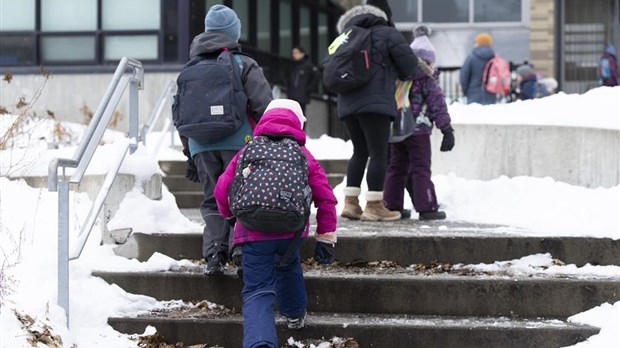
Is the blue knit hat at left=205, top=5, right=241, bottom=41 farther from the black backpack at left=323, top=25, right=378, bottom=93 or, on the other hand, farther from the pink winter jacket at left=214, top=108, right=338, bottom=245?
the black backpack at left=323, top=25, right=378, bottom=93

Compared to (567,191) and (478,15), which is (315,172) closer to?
(567,191)

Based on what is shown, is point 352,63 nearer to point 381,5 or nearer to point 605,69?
point 381,5

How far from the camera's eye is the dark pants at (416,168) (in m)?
9.30

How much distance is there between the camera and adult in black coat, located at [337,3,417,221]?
8789mm

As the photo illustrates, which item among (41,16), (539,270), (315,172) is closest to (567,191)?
(539,270)

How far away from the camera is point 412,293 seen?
275 inches

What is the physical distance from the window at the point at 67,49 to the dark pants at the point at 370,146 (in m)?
11.1

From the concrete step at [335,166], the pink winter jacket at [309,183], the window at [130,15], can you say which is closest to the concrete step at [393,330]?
the pink winter jacket at [309,183]

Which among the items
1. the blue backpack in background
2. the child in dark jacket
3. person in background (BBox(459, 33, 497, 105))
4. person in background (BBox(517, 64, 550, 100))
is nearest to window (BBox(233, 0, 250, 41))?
person in background (BBox(517, 64, 550, 100))

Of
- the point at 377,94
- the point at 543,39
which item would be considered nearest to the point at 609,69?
the point at 543,39

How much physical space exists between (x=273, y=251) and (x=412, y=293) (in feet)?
3.71

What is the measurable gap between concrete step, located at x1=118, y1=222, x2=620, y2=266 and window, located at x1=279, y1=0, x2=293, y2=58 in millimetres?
16041

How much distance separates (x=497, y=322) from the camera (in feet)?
22.1

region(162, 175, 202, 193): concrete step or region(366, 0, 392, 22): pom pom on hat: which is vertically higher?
region(366, 0, 392, 22): pom pom on hat
